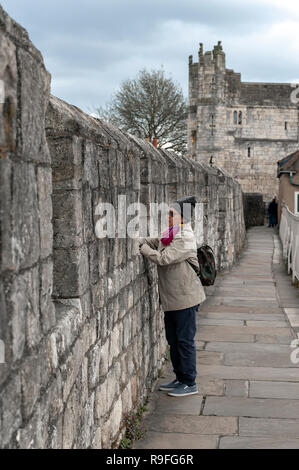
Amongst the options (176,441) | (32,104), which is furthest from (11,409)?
(176,441)

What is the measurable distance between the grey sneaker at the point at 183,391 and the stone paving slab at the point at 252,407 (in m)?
0.16

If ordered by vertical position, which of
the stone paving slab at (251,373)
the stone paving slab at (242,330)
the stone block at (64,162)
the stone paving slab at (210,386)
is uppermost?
the stone block at (64,162)

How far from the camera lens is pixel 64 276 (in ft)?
10.4

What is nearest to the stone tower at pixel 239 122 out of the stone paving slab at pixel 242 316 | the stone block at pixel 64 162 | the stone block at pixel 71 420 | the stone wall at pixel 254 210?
the stone wall at pixel 254 210

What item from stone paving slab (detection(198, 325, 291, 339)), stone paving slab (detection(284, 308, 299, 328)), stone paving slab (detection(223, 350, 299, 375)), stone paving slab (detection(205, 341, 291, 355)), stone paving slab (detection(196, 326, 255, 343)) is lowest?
stone paving slab (detection(223, 350, 299, 375))

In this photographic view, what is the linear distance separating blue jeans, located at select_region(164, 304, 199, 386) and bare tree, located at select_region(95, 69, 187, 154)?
1465 inches

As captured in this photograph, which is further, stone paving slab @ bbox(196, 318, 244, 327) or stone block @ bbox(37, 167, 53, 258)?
stone paving slab @ bbox(196, 318, 244, 327)

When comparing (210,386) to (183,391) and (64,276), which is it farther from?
(64,276)

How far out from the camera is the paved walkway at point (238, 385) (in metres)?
4.35

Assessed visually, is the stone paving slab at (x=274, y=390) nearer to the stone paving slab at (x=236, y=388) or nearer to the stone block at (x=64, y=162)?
the stone paving slab at (x=236, y=388)

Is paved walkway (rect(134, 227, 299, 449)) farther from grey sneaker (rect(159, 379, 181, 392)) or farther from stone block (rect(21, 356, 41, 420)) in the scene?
stone block (rect(21, 356, 41, 420))

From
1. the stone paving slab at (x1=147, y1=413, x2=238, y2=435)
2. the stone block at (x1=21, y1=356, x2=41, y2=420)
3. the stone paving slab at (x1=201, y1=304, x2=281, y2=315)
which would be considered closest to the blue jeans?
the stone paving slab at (x1=147, y1=413, x2=238, y2=435)

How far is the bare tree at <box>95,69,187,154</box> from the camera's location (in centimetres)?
4294

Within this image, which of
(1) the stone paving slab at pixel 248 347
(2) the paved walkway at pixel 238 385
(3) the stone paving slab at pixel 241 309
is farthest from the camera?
(3) the stone paving slab at pixel 241 309
